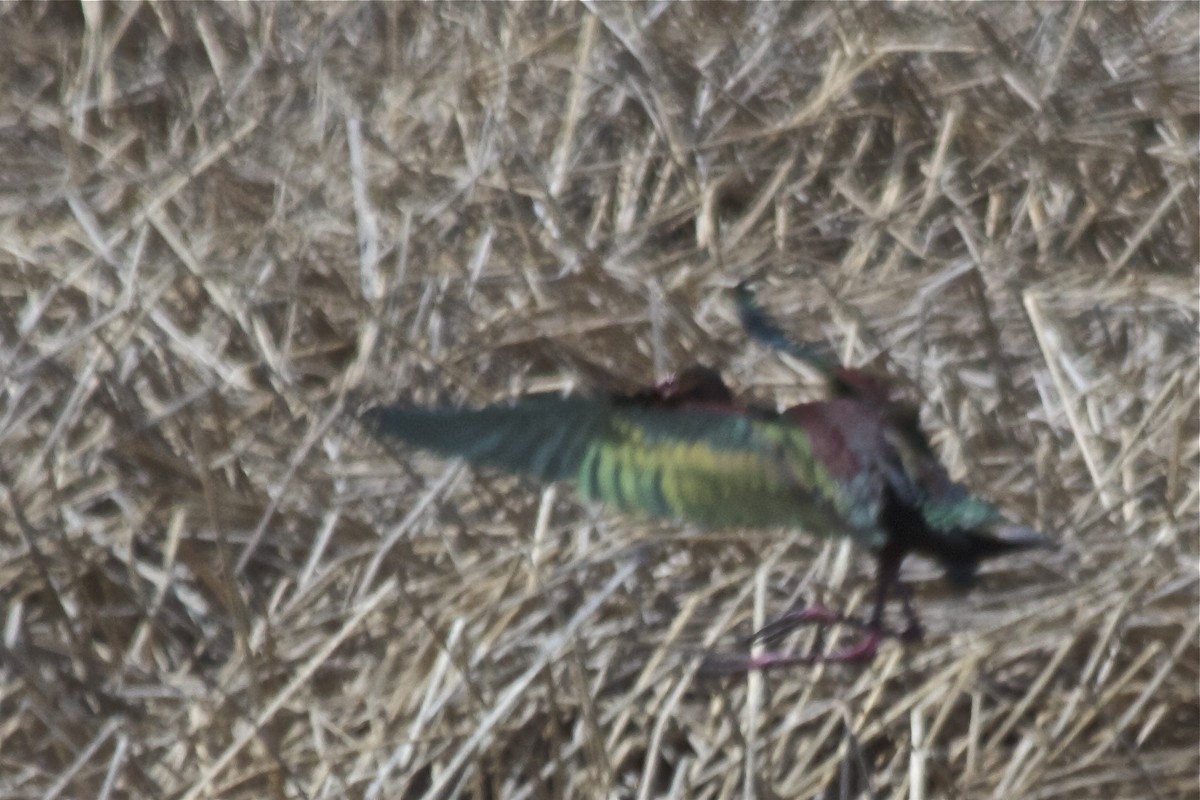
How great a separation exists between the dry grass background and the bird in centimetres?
36

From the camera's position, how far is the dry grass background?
1707mm

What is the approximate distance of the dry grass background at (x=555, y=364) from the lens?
1707 mm

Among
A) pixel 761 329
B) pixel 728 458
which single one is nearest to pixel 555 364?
pixel 761 329

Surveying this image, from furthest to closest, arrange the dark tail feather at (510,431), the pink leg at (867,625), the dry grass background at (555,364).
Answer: the dry grass background at (555,364)
the pink leg at (867,625)
the dark tail feather at (510,431)

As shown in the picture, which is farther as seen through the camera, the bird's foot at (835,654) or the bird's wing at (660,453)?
the bird's foot at (835,654)

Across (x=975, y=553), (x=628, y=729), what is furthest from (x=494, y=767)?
(x=975, y=553)

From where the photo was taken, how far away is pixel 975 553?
1.28 m

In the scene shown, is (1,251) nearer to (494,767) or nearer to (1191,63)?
(494,767)

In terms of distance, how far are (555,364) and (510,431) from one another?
3.09 feet

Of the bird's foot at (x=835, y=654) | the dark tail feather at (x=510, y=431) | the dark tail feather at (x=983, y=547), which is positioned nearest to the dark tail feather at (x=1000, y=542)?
the dark tail feather at (x=983, y=547)

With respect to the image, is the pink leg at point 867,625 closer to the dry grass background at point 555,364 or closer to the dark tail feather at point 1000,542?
the dark tail feather at point 1000,542

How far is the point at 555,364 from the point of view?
215cm

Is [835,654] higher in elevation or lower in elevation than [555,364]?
lower

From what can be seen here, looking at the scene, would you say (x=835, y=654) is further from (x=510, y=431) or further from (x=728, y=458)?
(x=510, y=431)
